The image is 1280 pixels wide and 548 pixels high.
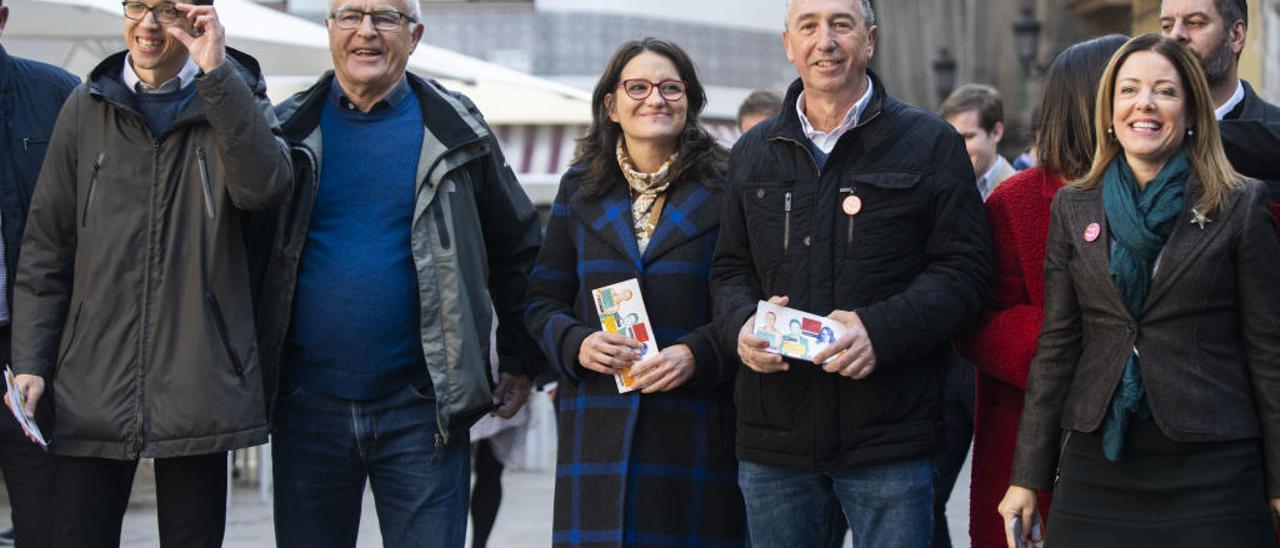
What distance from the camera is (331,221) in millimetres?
5516

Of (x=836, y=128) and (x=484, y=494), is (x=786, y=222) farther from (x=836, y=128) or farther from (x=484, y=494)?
(x=484, y=494)

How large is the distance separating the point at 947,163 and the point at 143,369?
220cm

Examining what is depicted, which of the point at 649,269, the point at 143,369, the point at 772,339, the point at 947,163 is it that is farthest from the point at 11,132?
the point at 947,163

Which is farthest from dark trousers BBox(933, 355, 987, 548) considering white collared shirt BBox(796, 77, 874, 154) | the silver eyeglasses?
the silver eyeglasses

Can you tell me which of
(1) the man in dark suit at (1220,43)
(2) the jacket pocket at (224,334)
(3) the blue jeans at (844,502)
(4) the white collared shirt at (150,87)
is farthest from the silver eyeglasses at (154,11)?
(1) the man in dark suit at (1220,43)

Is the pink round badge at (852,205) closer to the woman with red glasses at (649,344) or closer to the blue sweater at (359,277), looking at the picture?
the woman with red glasses at (649,344)

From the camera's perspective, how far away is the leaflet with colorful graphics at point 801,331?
4.95 m

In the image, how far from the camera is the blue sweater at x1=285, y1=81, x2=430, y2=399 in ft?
17.9

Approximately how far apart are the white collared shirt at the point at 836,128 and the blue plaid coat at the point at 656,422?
486 millimetres

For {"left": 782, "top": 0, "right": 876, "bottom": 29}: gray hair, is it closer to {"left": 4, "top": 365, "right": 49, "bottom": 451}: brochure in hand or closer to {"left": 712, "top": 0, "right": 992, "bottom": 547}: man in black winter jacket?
{"left": 712, "top": 0, "right": 992, "bottom": 547}: man in black winter jacket

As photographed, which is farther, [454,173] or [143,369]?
[454,173]

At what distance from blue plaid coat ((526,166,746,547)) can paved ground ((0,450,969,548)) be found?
394 cm

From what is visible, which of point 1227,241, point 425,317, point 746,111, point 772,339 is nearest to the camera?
point 1227,241

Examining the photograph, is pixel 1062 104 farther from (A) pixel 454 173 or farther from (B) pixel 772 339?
(A) pixel 454 173
